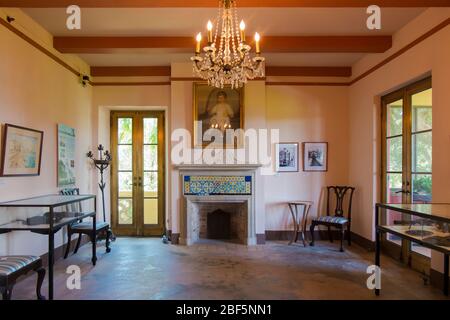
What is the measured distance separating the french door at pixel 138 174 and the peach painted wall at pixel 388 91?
374 centimetres

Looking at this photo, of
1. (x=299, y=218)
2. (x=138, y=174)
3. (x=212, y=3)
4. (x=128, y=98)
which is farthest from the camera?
(x=138, y=174)

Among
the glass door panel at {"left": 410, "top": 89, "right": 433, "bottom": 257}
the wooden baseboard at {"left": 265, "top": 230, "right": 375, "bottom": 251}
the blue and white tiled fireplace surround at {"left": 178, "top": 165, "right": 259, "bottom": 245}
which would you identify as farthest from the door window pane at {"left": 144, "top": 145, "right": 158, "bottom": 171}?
the glass door panel at {"left": 410, "top": 89, "right": 433, "bottom": 257}

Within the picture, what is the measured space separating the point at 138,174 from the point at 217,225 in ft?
6.26

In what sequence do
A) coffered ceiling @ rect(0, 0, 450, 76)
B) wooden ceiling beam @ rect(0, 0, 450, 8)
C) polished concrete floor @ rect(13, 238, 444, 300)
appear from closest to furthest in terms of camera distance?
wooden ceiling beam @ rect(0, 0, 450, 8), polished concrete floor @ rect(13, 238, 444, 300), coffered ceiling @ rect(0, 0, 450, 76)

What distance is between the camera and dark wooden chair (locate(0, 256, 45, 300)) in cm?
269

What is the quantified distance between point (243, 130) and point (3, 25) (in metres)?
3.73

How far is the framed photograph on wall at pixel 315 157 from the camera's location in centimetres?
609

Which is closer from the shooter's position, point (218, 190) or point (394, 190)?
point (394, 190)

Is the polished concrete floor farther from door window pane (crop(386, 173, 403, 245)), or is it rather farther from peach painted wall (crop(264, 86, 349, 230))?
peach painted wall (crop(264, 86, 349, 230))

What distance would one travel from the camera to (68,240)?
188 inches

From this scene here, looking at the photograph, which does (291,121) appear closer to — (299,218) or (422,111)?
(299,218)

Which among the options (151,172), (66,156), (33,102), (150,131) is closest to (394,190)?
(151,172)

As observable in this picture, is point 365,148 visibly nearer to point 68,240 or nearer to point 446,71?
point 446,71

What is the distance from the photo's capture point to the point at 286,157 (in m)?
6.08
